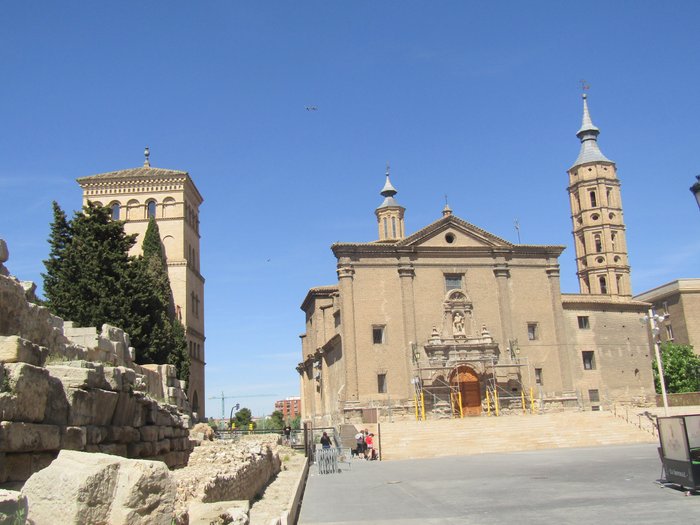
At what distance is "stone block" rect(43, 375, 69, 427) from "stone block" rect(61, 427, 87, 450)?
0.11m

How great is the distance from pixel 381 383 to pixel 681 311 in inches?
1581

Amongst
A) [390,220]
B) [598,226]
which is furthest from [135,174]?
[598,226]

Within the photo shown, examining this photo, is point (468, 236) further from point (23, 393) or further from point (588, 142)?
point (23, 393)

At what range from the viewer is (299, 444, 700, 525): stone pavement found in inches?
457

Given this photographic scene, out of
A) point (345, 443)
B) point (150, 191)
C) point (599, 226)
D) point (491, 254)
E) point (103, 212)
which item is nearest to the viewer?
point (103, 212)

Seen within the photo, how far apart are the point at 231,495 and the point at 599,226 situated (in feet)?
198

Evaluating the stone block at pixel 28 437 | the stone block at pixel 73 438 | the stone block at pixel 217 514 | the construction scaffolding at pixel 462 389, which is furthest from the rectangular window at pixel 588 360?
the stone block at pixel 28 437

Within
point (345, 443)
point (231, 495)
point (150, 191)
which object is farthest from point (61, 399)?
point (150, 191)

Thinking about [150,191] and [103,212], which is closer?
[103,212]

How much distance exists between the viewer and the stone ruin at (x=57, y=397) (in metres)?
6.55

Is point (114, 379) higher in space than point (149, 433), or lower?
higher

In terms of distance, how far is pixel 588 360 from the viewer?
4625 centimetres

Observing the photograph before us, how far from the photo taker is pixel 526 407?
43.2m

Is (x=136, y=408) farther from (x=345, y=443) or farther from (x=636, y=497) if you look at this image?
(x=345, y=443)
